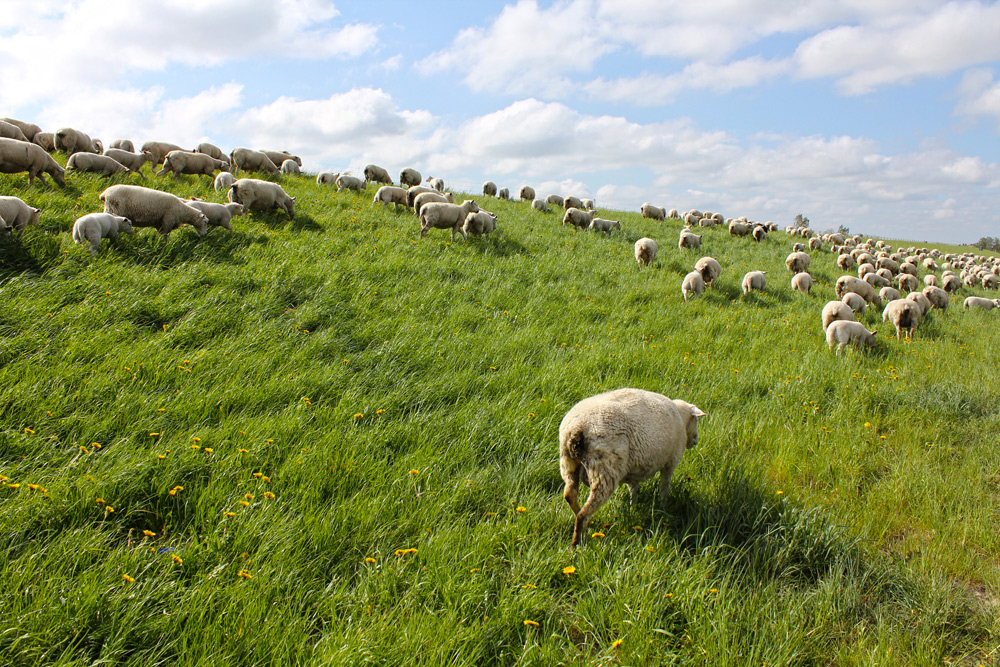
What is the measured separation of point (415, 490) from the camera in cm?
388

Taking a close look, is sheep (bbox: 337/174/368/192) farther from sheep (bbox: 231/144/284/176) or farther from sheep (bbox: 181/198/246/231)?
sheep (bbox: 181/198/246/231)

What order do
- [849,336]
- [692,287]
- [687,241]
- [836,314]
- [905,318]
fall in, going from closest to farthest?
[849,336] < [836,314] < [905,318] < [692,287] < [687,241]

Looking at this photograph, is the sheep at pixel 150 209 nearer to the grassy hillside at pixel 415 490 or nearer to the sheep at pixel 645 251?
the grassy hillside at pixel 415 490

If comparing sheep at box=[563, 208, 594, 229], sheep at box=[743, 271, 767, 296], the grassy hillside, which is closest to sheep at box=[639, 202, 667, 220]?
sheep at box=[563, 208, 594, 229]

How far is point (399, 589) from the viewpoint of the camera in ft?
9.79

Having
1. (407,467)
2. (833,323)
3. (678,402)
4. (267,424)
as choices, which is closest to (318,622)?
(407,467)

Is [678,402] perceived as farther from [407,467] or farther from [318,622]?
[318,622]

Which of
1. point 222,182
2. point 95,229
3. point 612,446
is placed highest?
point 222,182

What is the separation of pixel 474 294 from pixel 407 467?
18.2 ft

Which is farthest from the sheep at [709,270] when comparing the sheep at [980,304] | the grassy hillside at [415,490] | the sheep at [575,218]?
the sheep at [980,304]

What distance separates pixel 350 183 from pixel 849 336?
658 inches

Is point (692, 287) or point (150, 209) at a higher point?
point (150, 209)

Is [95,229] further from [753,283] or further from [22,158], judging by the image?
[753,283]

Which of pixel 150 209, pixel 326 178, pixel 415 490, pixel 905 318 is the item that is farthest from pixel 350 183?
pixel 905 318
